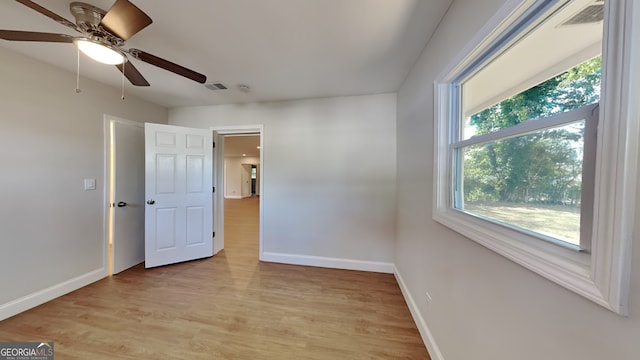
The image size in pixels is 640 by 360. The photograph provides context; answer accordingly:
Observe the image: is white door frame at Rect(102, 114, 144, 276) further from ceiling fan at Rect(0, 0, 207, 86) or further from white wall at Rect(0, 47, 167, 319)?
ceiling fan at Rect(0, 0, 207, 86)

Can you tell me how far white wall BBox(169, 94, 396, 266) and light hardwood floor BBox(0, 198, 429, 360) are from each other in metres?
0.47

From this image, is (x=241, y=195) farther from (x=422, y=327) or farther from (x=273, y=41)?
(x=422, y=327)

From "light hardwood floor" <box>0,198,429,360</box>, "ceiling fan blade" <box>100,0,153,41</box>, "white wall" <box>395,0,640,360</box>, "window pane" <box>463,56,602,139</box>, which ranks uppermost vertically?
"ceiling fan blade" <box>100,0,153,41</box>

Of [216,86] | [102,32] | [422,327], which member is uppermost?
[216,86]

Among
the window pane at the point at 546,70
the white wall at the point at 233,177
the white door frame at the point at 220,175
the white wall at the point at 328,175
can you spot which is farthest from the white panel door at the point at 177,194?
the white wall at the point at 233,177

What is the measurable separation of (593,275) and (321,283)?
2429 millimetres

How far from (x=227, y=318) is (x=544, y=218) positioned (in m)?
2.34

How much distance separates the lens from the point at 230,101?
10.9 feet

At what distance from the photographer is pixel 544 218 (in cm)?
81

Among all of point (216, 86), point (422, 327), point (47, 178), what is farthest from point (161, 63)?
point (422, 327)

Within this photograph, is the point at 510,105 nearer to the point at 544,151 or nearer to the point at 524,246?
the point at 544,151

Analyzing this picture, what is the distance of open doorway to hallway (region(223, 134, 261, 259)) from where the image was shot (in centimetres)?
419

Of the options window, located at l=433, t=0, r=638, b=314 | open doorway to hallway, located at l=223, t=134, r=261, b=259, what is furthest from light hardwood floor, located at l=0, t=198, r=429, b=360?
window, located at l=433, t=0, r=638, b=314

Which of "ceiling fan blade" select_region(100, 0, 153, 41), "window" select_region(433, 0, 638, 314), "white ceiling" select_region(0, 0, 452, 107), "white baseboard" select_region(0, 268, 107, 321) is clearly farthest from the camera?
"white baseboard" select_region(0, 268, 107, 321)
